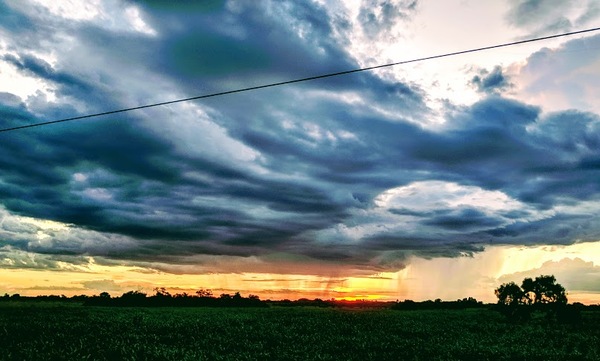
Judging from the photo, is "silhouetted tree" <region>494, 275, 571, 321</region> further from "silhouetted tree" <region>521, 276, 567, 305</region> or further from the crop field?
the crop field

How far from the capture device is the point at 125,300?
152 m

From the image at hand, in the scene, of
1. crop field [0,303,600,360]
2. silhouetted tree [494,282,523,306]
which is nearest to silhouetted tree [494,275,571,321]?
silhouetted tree [494,282,523,306]

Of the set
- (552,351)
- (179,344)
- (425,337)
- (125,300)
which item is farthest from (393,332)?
(125,300)

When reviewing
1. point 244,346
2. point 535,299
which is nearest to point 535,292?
point 535,299

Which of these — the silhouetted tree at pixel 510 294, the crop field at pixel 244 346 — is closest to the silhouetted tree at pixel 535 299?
the silhouetted tree at pixel 510 294

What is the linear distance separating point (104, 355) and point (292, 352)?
14.1 meters

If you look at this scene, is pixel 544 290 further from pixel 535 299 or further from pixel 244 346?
pixel 244 346

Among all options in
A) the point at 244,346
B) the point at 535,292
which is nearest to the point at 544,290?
the point at 535,292

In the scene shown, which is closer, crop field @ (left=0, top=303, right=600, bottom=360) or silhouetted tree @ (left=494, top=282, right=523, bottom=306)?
crop field @ (left=0, top=303, right=600, bottom=360)

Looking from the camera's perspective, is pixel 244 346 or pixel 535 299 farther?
pixel 535 299

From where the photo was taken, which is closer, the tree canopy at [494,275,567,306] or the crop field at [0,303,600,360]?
the crop field at [0,303,600,360]

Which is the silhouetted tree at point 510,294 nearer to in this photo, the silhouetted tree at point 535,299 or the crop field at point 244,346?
the silhouetted tree at point 535,299

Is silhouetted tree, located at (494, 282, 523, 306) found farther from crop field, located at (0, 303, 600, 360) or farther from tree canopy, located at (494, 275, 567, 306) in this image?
crop field, located at (0, 303, 600, 360)

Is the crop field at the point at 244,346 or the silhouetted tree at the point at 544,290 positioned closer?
the crop field at the point at 244,346
